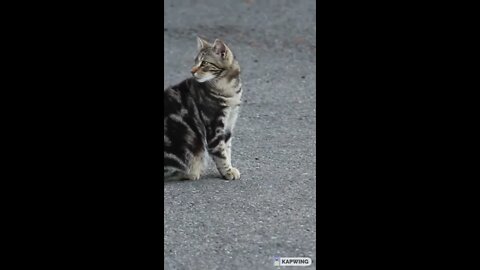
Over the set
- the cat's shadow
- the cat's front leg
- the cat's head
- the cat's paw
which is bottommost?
the cat's shadow

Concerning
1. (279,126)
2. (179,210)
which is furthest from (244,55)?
(179,210)

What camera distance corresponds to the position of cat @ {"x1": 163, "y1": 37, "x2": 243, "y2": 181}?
4.71 m

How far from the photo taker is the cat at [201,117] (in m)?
4.71

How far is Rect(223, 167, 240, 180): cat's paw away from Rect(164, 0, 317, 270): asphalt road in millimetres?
40

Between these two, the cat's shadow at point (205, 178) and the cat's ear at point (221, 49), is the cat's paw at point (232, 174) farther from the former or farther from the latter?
the cat's ear at point (221, 49)

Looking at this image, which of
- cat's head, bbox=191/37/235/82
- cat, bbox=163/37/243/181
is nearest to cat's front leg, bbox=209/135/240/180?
cat, bbox=163/37/243/181

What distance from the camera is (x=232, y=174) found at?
191 inches

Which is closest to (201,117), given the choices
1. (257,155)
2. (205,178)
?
(205,178)

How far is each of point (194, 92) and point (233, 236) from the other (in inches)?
44.1

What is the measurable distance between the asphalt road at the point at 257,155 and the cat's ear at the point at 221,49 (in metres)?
0.83

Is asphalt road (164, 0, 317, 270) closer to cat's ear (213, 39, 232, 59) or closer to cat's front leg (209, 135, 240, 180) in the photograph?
cat's front leg (209, 135, 240, 180)

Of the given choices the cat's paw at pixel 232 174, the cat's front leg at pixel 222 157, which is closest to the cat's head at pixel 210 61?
the cat's front leg at pixel 222 157

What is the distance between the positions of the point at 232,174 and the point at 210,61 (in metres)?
0.76
